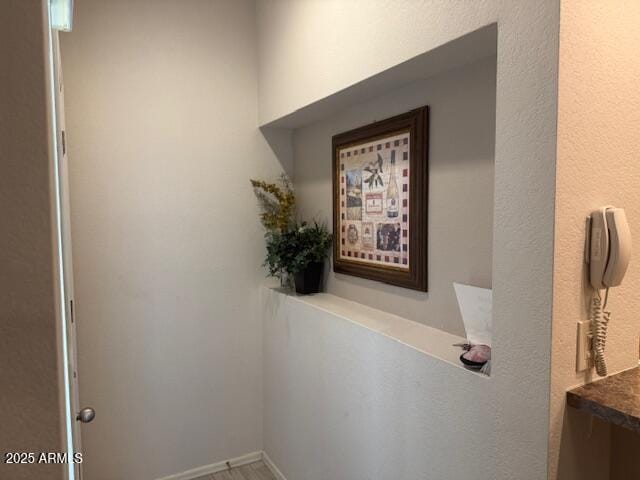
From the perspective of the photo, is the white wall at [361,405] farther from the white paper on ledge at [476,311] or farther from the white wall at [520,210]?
the white paper on ledge at [476,311]

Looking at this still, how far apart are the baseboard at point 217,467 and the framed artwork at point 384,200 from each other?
4.39 feet

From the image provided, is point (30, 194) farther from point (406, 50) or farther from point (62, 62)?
point (62, 62)

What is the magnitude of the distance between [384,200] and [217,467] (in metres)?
1.89

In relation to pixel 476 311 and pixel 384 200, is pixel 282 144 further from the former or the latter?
pixel 476 311

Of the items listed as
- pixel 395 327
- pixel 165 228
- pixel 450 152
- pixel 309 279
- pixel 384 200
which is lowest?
pixel 395 327

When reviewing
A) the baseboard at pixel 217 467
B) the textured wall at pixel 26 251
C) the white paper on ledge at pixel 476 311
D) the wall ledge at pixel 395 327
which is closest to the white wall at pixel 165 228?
the baseboard at pixel 217 467

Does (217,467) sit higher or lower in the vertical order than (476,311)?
lower

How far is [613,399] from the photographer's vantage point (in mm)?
1042

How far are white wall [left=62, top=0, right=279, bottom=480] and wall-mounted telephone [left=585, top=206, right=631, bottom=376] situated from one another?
1.91 m

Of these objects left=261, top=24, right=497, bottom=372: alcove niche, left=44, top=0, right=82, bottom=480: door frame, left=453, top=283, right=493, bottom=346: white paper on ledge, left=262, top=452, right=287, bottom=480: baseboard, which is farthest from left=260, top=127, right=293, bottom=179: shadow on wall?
left=262, top=452, right=287, bottom=480: baseboard

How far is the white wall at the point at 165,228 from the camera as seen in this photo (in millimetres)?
2311

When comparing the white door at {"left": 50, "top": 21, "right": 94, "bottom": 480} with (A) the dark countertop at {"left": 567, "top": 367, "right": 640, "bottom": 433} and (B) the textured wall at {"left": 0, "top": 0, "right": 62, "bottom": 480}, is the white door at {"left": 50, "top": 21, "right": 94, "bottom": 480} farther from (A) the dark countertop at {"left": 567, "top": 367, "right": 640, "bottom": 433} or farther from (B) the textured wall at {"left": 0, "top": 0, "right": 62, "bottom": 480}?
(A) the dark countertop at {"left": 567, "top": 367, "right": 640, "bottom": 433}

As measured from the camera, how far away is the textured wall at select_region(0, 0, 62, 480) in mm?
630

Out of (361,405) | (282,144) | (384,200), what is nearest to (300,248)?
(384,200)
